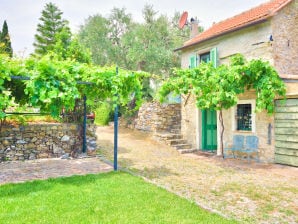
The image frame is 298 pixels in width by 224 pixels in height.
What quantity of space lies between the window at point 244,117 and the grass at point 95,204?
20.2 feet

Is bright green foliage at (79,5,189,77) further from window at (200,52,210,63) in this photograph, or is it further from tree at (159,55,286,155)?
tree at (159,55,286,155)

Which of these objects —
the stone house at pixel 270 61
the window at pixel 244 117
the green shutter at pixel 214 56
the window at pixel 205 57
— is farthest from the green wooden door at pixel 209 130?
the window at pixel 205 57

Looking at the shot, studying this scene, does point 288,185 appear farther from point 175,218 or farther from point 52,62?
point 52,62

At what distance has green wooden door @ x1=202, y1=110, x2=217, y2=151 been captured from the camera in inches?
508

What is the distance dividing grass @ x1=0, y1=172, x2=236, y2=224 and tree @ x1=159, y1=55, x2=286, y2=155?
16.3 ft

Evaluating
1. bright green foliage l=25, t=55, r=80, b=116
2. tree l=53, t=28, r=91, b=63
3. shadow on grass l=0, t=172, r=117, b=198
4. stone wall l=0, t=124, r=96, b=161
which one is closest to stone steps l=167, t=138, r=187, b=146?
stone wall l=0, t=124, r=96, b=161

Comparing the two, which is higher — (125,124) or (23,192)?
(125,124)

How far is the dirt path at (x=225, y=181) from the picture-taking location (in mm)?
5023

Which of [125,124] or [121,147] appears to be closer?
[121,147]

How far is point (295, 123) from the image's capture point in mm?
8938

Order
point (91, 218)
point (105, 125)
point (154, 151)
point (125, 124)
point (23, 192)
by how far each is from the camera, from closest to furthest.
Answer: point (91, 218), point (23, 192), point (154, 151), point (125, 124), point (105, 125)

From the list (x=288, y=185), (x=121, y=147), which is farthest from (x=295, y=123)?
(x=121, y=147)

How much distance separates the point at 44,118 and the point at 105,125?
10.7m

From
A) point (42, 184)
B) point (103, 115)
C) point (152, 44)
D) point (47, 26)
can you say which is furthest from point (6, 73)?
point (47, 26)
